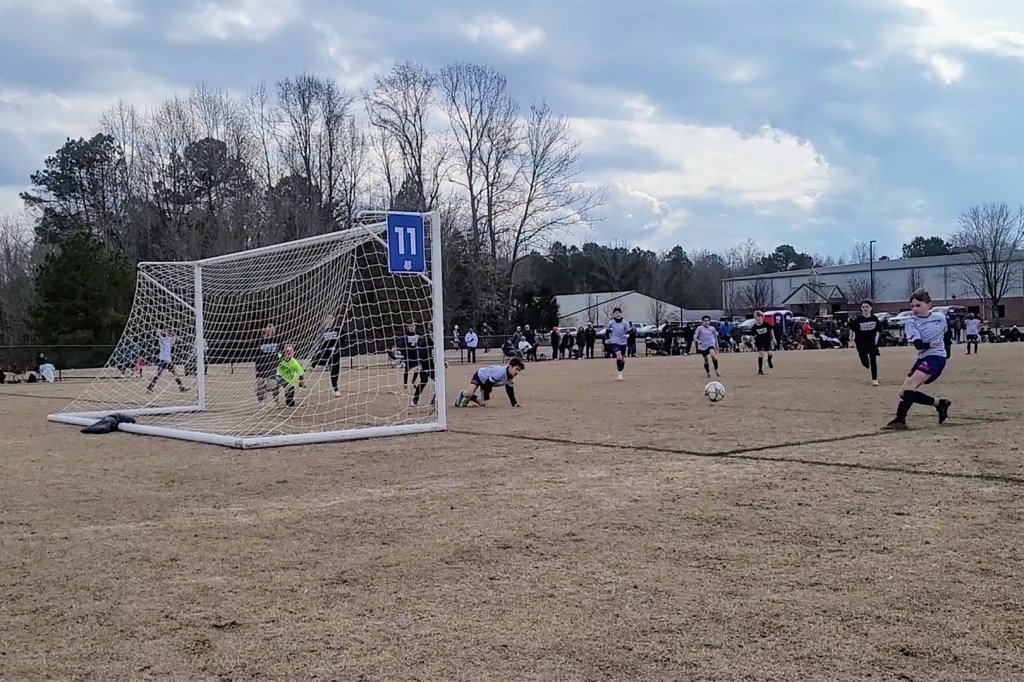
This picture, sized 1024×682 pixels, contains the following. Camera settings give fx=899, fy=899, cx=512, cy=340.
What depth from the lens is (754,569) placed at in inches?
200

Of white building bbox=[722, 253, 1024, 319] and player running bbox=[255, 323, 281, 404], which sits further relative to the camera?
white building bbox=[722, 253, 1024, 319]

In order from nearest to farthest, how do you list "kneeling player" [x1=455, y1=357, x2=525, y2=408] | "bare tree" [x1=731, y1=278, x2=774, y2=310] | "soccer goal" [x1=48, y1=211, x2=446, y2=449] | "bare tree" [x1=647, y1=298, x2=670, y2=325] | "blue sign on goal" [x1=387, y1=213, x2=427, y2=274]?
"blue sign on goal" [x1=387, y1=213, x2=427, y2=274], "soccer goal" [x1=48, y1=211, x2=446, y2=449], "kneeling player" [x1=455, y1=357, x2=525, y2=408], "bare tree" [x1=647, y1=298, x2=670, y2=325], "bare tree" [x1=731, y1=278, x2=774, y2=310]

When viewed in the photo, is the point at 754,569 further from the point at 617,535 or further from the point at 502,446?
the point at 502,446

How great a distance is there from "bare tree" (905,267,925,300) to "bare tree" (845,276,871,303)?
3739 mm

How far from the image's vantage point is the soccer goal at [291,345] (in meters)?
12.9

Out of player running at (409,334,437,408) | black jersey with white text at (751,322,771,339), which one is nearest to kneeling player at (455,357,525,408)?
player running at (409,334,437,408)

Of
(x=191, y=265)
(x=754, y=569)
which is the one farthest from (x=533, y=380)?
(x=754, y=569)

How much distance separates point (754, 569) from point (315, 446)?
7.31m

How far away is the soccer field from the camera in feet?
12.8

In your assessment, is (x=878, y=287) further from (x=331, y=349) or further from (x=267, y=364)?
(x=331, y=349)

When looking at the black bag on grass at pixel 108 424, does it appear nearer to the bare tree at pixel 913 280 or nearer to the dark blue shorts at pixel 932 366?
the dark blue shorts at pixel 932 366

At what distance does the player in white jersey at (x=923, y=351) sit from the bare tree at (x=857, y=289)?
81.2 m

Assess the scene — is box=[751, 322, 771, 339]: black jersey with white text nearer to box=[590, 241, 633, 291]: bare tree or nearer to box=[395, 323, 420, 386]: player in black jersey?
box=[395, 323, 420, 386]: player in black jersey

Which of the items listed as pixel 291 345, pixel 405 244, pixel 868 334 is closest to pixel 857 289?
pixel 868 334
